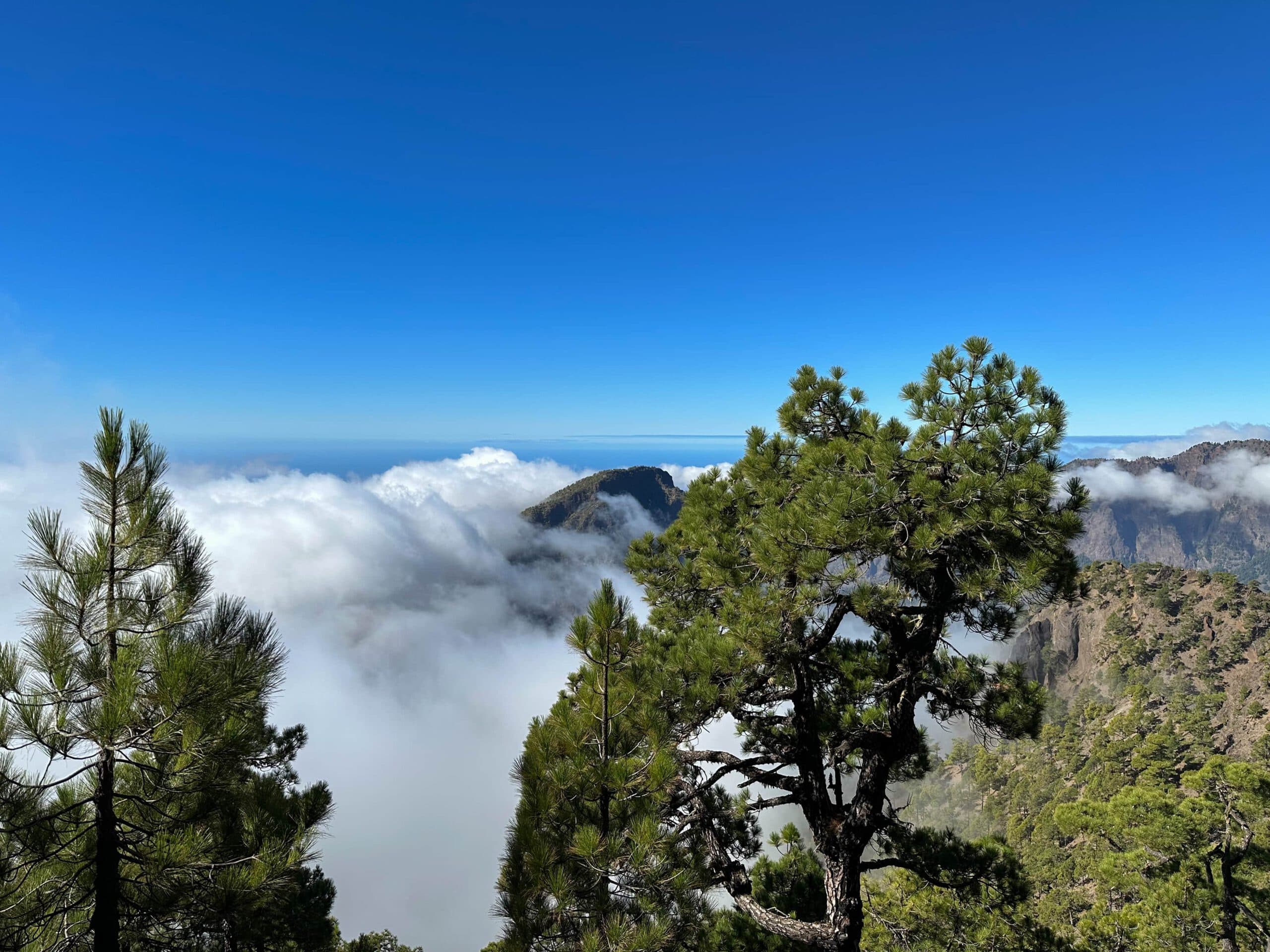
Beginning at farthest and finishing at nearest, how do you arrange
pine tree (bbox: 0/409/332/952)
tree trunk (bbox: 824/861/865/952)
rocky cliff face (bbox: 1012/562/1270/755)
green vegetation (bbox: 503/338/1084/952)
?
1. rocky cliff face (bbox: 1012/562/1270/755)
2. tree trunk (bbox: 824/861/865/952)
3. green vegetation (bbox: 503/338/1084/952)
4. pine tree (bbox: 0/409/332/952)

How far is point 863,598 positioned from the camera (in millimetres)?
5203

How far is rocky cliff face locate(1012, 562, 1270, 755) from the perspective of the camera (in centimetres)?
6725

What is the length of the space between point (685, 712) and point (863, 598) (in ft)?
6.69

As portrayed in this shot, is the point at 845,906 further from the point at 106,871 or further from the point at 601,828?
the point at 106,871

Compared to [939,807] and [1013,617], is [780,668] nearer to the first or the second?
[1013,617]

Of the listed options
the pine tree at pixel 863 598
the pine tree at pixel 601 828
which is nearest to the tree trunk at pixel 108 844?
the pine tree at pixel 601 828

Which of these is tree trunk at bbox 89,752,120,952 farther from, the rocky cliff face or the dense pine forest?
the rocky cliff face

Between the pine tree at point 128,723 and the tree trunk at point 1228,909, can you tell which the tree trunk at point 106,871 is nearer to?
the pine tree at point 128,723

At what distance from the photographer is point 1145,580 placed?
10044 centimetres

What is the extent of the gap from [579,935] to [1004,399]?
6216 millimetres

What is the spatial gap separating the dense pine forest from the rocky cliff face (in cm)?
7123

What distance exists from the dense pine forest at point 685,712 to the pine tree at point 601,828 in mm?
24

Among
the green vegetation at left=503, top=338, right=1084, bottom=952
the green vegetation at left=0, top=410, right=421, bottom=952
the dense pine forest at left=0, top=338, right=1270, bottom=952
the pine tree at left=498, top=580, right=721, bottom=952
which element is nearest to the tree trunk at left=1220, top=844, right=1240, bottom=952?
the dense pine forest at left=0, top=338, right=1270, bottom=952

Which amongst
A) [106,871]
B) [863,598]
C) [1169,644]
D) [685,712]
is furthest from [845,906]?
[1169,644]
